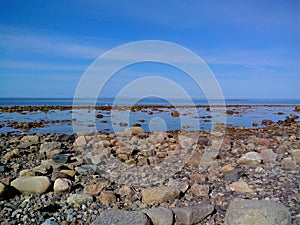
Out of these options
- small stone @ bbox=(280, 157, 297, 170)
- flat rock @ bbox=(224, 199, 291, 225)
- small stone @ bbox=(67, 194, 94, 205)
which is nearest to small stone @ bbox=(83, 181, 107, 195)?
small stone @ bbox=(67, 194, 94, 205)

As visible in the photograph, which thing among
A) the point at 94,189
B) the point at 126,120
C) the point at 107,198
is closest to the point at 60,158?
the point at 94,189

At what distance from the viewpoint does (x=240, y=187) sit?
4.30 m

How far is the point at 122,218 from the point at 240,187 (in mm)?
1951

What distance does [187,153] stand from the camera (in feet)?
22.8

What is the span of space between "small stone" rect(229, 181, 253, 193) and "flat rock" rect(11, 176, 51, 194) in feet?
8.87

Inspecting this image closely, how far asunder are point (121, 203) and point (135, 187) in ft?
2.04

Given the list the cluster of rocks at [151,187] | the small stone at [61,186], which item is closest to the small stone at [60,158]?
the cluster of rocks at [151,187]

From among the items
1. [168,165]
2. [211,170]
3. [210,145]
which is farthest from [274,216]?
[210,145]

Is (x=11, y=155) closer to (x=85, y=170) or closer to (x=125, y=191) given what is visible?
(x=85, y=170)

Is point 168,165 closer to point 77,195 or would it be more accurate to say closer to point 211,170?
point 211,170

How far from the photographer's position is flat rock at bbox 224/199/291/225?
2.97 meters

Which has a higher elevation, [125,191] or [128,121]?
[128,121]

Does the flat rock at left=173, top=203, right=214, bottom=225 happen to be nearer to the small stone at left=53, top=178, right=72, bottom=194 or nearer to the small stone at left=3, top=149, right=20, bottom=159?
the small stone at left=53, top=178, right=72, bottom=194

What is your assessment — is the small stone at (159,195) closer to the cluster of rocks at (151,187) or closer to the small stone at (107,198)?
the cluster of rocks at (151,187)
